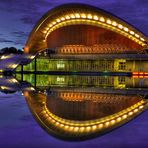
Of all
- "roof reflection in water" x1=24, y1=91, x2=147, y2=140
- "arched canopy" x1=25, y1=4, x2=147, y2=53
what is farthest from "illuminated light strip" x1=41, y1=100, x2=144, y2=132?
"arched canopy" x1=25, y1=4, x2=147, y2=53

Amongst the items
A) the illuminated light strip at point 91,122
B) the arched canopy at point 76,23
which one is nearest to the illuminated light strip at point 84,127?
the illuminated light strip at point 91,122

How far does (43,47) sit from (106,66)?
42.8ft

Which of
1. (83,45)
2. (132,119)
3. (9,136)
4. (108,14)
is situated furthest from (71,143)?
(83,45)

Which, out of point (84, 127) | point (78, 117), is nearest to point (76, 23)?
point (78, 117)

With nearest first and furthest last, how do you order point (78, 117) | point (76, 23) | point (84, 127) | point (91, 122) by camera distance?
point (84, 127) → point (91, 122) → point (78, 117) → point (76, 23)

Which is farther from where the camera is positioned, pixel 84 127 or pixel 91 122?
pixel 91 122

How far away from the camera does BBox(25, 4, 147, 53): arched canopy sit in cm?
6475

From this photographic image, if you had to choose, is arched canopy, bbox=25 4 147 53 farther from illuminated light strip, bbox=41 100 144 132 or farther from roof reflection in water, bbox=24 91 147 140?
illuminated light strip, bbox=41 100 144 132

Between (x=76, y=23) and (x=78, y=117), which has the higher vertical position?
(x=76, y=23)

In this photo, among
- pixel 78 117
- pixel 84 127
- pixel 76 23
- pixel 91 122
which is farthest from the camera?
pixel 76 23

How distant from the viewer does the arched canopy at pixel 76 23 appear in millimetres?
64750

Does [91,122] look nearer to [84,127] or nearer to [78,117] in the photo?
[84,127]

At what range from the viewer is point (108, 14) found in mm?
64438

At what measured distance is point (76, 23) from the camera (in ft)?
233
